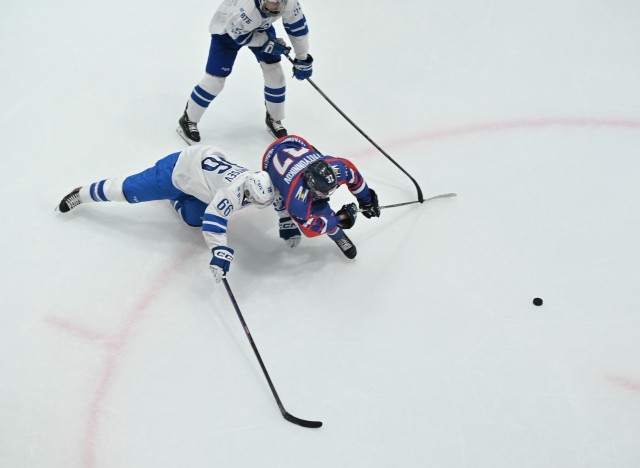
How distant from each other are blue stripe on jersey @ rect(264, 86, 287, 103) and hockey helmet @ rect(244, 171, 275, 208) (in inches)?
43.0

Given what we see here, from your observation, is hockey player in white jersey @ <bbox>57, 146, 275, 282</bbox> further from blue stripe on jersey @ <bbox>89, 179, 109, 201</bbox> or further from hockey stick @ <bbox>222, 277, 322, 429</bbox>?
hockey stick @ <bbox>222, 277, 322, 429</bbox>

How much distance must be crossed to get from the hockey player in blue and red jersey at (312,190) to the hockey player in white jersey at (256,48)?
81cm

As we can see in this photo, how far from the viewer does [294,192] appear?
Answer: 5.00m

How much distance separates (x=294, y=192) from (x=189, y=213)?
0.79 m

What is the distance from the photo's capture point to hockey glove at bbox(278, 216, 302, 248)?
213 inches

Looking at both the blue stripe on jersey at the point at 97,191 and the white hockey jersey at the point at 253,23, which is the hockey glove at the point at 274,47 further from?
the blue stripe on jersey at the point at 97,191

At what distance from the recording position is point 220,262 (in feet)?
16.3

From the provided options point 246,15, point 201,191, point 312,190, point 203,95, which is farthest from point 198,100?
point 312,190

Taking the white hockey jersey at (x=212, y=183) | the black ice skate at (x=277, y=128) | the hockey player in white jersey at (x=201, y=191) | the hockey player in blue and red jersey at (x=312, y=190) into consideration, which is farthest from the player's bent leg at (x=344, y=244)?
the black ice skate at (x=277, y=128)

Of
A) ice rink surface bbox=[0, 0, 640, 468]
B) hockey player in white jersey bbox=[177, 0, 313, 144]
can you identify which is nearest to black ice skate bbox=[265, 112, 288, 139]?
hockey player in white jersey bbox=[177, 0, 313, 144]

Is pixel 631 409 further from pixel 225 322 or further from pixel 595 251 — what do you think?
pixel 225 322

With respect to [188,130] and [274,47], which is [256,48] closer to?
[274,47]

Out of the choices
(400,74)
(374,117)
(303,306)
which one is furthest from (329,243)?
(400,74)

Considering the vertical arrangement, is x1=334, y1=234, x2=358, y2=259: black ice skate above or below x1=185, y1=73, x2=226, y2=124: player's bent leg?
below
